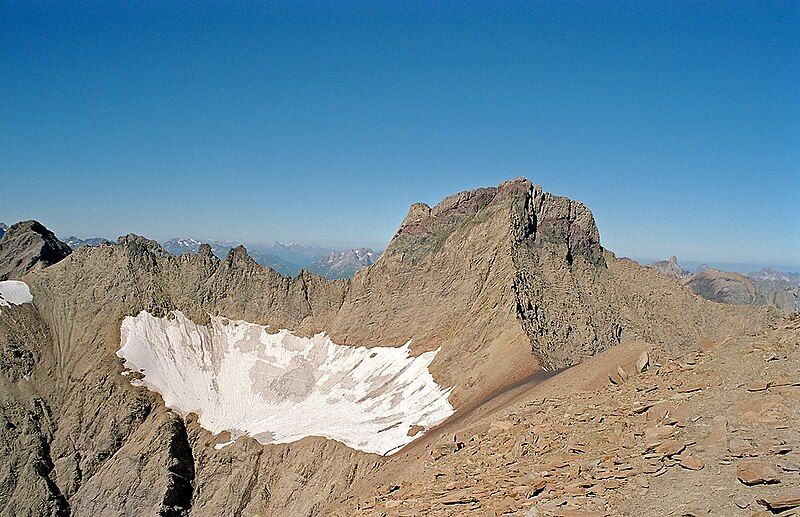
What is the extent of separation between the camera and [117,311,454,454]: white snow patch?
6575cm

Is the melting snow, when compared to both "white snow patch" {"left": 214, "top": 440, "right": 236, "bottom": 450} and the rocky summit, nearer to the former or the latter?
the rocky summit

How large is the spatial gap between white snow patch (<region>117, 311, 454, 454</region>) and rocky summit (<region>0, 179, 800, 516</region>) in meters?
0.34

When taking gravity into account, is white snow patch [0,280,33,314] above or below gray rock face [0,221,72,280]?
below

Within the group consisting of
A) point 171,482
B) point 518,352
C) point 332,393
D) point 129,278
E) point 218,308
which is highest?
point 129,278

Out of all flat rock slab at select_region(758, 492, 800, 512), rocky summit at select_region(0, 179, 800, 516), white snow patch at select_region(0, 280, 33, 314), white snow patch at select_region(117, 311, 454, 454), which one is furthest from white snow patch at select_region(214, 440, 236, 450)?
flat rock slab at select_region(758, 492, 800, 512)

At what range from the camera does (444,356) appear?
72812 millimetres

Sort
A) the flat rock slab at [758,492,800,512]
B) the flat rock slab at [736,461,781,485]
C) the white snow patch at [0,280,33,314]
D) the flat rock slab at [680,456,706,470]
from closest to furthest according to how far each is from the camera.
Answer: the flat rock slab at [758,492,800,512], the flat rock slab at [736,461,781,485], the flat rock slab at [680,456,706,470], the white snow patch at [0,280,33,314]

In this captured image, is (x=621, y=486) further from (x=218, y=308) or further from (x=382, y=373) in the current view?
(x=218, y=308)

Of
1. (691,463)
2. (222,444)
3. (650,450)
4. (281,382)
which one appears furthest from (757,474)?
(281,382)

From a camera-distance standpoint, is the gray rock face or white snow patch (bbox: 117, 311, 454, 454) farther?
the gray rock face

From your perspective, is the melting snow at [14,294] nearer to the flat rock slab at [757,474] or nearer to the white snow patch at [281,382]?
the white snow patch at [281,382]

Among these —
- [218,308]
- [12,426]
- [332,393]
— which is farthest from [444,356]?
[12,426]

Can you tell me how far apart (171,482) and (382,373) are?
30.2m

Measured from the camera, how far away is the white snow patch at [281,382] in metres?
65.8
